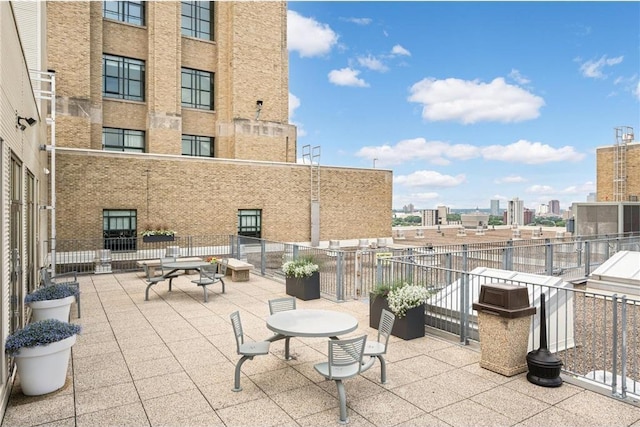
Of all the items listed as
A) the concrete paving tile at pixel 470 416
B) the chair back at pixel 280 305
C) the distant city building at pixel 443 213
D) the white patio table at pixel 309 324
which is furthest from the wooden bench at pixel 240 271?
the distant city building at pixel 443 213

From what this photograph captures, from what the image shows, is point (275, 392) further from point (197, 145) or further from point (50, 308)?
point (197, 145)

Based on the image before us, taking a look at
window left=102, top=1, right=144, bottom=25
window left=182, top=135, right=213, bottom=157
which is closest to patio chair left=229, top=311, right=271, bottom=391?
window left=182, top=135, right=213, bottom=157

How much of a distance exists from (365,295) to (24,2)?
15.3 m

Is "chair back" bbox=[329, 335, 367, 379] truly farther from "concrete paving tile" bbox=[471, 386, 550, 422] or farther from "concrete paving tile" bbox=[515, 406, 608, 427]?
"concrete paving tile" bbox=[515, 406, 608, 427]

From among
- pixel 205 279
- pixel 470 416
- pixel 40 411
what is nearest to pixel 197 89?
pixel 205 279

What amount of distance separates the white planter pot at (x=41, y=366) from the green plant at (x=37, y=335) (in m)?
0.06

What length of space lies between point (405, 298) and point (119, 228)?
18.5 meters

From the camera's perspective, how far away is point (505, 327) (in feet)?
20.5

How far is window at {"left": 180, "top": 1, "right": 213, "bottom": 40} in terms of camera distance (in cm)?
2986

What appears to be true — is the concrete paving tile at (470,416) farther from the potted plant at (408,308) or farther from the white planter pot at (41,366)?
the white planter pot at (41,366)

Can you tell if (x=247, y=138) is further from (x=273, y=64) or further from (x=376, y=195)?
(x=376, y=195)

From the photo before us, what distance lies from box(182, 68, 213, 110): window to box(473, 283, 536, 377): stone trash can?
1104 inches

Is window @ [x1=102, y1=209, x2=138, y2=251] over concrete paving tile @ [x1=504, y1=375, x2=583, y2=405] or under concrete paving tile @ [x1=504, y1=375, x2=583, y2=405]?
over

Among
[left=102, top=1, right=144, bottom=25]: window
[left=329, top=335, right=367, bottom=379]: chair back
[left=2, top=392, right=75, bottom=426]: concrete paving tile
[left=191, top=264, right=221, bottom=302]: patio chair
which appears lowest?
[left=2, top=392, right=75, bottom=426]: concrete paving tile
